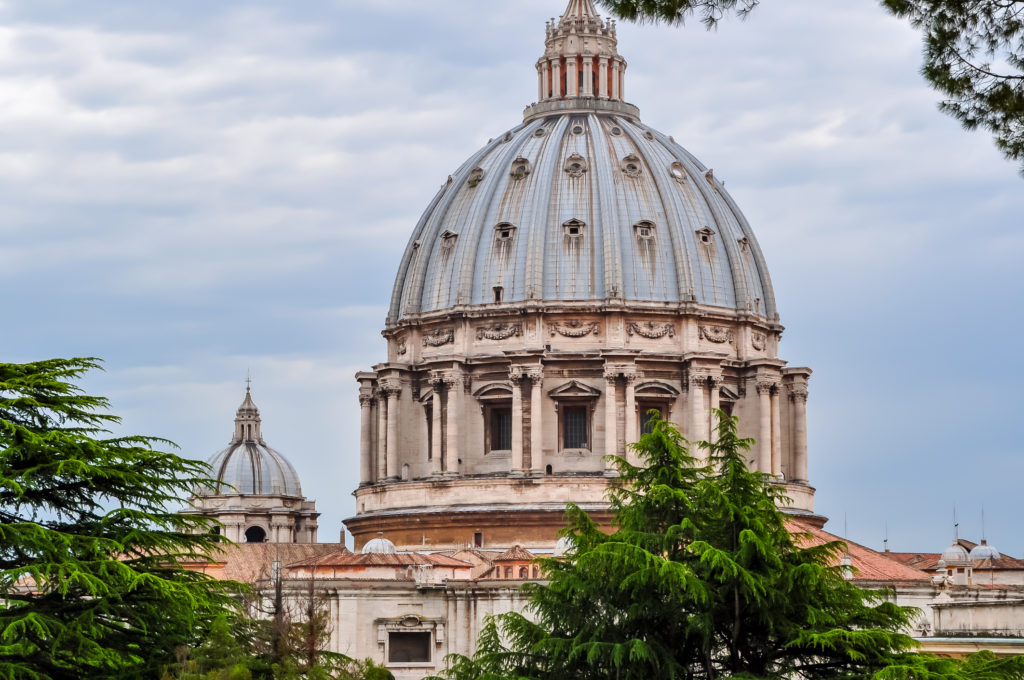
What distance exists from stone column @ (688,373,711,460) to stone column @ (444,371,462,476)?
347 inches

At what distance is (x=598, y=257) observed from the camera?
7150cm

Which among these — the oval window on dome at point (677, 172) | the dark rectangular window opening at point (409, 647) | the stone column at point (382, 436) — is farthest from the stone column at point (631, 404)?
the dark rectangular window opening at point (409, 647)

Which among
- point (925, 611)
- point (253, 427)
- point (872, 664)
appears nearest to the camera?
point (872, 664)

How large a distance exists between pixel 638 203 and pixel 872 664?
4530 centimetres

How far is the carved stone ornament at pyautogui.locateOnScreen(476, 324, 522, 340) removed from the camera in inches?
2783

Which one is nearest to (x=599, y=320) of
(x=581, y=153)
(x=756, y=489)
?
(x=581, y=153)

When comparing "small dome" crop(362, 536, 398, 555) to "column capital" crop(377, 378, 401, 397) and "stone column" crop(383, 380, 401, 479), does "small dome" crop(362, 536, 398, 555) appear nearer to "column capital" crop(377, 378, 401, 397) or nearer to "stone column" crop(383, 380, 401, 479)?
"stone column" crop(383, 380, 401, 479)

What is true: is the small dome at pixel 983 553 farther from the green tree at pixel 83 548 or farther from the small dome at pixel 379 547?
the green tree at pixel 83 548

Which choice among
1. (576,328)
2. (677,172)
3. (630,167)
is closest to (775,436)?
(576,328)

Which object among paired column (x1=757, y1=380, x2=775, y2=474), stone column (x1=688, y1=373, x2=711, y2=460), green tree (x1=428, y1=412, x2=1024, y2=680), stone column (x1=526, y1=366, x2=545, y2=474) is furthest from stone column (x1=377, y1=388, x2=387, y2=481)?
green tree (x1=428, y1=412, x2=1024, y2=680)

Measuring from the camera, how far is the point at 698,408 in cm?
6988

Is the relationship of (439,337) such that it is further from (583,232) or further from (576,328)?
(583,232)

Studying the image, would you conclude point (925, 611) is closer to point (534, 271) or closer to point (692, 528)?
point (534, 271)

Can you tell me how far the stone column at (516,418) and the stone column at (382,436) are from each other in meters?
6.80
